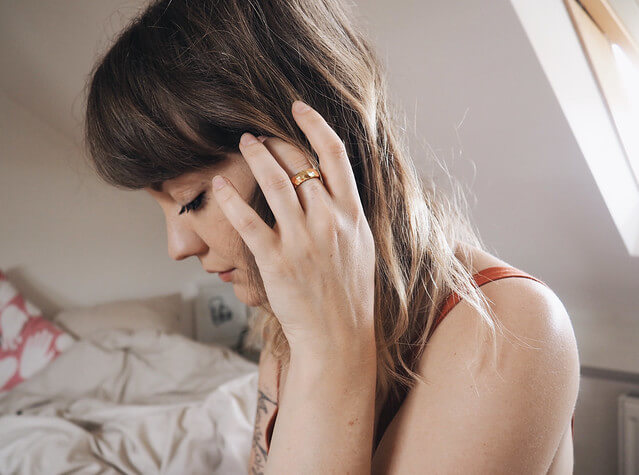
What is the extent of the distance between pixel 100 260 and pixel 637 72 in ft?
8.99

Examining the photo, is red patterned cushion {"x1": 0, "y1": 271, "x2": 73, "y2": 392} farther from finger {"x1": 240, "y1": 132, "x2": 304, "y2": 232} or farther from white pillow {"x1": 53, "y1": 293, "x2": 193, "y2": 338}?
finger {"x1": 240, "y1": 132, "x2": 304, "y2": 232}

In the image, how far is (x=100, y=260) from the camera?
9.39 ft

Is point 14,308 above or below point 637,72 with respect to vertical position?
above

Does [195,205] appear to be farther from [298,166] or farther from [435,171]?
[435,171]

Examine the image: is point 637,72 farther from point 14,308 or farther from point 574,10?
point 14,308

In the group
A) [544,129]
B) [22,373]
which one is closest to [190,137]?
[544,129]

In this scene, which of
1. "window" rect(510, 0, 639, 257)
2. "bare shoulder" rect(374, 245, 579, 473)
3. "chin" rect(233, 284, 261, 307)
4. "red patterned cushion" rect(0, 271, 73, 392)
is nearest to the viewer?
"bare shoulder" rect(374, 245, 579, 473)

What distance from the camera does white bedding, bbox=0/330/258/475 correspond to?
148 cm

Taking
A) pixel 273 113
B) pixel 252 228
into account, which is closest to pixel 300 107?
pixel 273 113

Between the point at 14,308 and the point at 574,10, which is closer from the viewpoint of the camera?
the point at 574,10

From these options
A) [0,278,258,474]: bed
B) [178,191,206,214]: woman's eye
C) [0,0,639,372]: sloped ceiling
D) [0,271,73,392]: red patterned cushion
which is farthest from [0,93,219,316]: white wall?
[178,191,206,214]: woman's eye

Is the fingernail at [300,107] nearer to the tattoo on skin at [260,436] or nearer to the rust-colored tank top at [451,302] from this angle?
the rust-colored tank top at [451,302]

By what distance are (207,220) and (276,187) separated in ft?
0.53

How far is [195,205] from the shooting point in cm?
66
